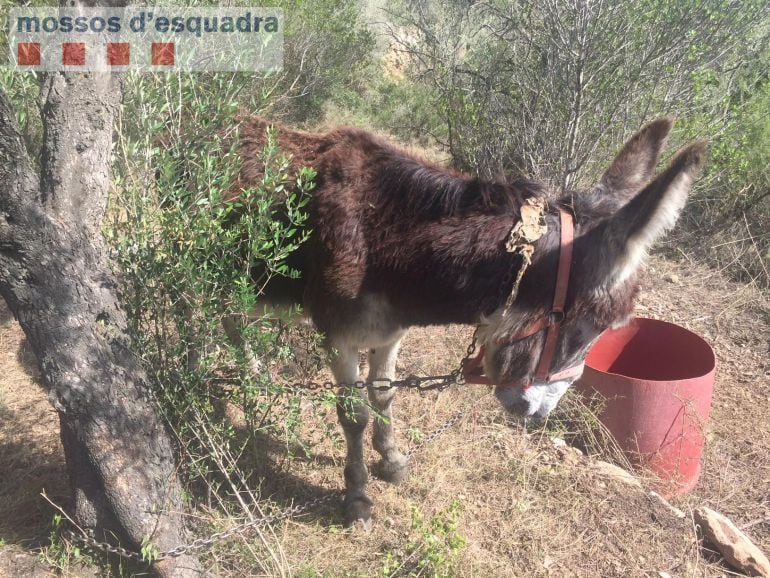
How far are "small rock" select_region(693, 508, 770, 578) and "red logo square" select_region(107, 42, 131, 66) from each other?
11.6ft

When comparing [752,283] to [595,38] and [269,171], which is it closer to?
[595,38]

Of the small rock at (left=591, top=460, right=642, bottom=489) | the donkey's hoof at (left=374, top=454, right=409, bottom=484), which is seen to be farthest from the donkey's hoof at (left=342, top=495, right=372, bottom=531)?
the small rock at (left=591, top=460, right=642, bottom=489)

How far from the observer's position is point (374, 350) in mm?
2939

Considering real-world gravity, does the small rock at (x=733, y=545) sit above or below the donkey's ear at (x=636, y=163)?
below

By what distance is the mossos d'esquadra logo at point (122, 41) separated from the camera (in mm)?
1889

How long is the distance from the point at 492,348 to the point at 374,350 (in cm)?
80

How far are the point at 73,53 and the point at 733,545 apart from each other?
366 centimetres

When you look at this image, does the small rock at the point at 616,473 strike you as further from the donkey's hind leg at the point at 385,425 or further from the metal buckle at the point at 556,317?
the metal buckle at the point at 556,317

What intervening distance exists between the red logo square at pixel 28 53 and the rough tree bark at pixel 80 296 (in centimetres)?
65

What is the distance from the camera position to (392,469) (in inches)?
125

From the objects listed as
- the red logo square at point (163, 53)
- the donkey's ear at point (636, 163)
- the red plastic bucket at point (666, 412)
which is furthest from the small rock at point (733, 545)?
the red logo square at point (163, 53)

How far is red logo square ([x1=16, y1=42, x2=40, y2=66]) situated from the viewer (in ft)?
7.79

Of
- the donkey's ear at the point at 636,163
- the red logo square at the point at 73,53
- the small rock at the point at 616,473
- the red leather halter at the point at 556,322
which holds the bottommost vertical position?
the small rock at the point at 616,473

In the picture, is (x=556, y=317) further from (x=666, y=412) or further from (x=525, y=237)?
(x=666, y=412)
